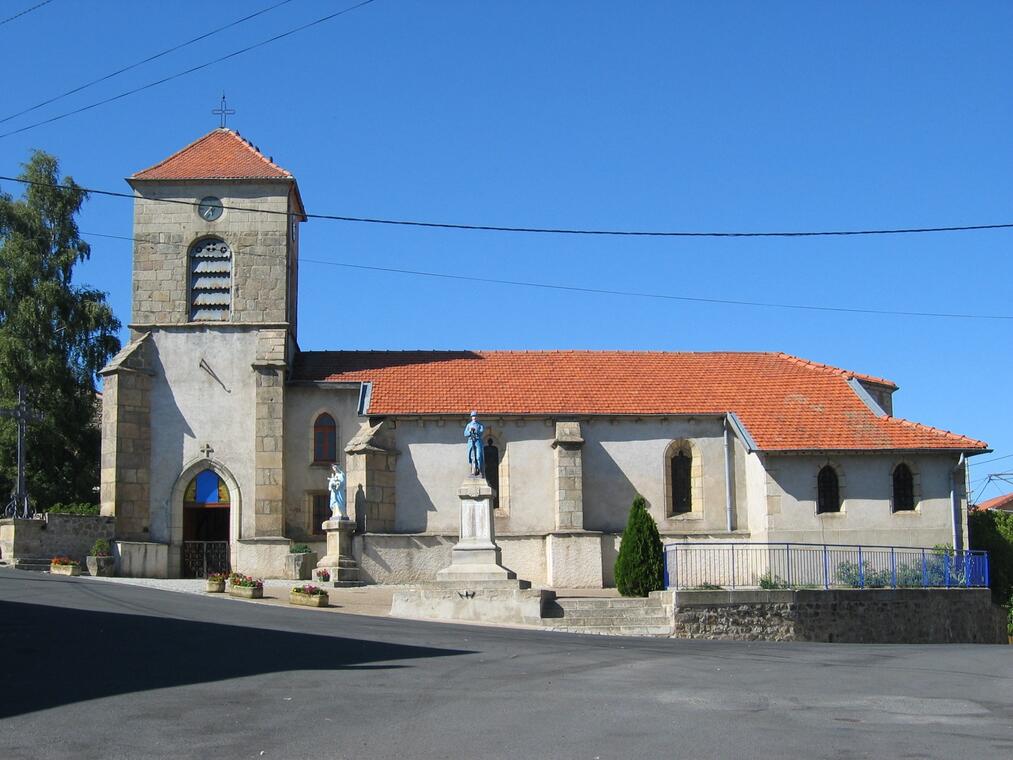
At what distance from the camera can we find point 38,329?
127 feet

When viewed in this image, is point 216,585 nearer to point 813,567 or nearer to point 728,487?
point 813,567

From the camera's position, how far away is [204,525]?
31562 millimetres

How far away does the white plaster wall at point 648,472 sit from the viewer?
31.3 meters

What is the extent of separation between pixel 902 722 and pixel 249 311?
24044 millimetres

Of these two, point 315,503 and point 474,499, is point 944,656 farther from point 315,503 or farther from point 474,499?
point 315,503

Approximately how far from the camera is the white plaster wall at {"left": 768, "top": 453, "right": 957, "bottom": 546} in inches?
1184

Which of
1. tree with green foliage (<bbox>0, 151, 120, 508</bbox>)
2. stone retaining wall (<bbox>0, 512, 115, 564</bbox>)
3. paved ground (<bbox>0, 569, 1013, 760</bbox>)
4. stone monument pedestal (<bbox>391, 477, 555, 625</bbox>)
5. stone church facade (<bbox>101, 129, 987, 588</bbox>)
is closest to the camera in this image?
paved ground (<bbox>0, 569, 1013, 760</bbox>)

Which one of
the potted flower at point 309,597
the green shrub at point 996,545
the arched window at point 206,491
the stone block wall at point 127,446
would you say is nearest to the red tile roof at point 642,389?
the green shrub at point 996,545

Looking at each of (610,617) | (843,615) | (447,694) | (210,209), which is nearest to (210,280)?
(210,209)

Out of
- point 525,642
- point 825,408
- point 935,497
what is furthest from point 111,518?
point 935,497

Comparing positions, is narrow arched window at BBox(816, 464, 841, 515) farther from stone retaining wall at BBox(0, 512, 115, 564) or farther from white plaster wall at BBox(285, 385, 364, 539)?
stone retaining wall at BBox(0, 512, 115, 564)

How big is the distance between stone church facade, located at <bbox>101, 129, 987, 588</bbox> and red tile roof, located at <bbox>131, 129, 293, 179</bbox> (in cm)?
8

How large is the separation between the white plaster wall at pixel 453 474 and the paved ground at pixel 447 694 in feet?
37.1

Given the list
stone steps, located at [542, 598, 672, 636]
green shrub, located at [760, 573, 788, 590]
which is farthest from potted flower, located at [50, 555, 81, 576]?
green shrub, located at [760, 573, 788, 590]
